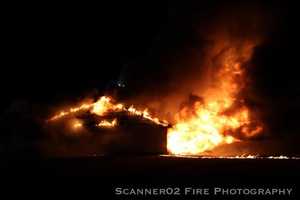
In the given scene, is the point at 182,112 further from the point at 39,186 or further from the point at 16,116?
the point at 39,186

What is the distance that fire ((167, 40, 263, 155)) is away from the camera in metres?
60.0

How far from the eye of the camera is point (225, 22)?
68.1 meters

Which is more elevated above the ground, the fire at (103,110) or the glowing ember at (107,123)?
the fire at (103,110)

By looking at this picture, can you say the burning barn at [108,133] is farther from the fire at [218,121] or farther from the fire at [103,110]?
the fire at [218,121]

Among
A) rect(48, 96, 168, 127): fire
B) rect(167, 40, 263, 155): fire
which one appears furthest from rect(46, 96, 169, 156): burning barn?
rect(167, 40, 263, 155): fire

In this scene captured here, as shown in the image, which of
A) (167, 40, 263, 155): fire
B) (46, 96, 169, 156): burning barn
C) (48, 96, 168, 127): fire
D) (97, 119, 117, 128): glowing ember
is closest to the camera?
(46, 96, 169, 156): burning barn

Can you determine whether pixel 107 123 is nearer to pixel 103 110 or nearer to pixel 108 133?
Answer: pixel 108 133

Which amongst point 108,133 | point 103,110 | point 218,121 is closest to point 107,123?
point 108,133

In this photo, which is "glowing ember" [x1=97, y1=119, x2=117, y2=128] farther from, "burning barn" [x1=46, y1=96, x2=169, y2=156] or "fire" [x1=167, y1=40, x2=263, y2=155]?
"fire" [x1=167, y1=40, x2=263, y2=155]

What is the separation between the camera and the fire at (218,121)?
197ft

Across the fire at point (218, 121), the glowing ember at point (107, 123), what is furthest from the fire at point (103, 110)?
the fire at point (218, 121)

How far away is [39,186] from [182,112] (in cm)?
3380

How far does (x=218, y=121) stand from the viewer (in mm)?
60000

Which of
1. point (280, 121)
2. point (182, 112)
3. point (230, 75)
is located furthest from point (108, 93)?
point (280, 121)
